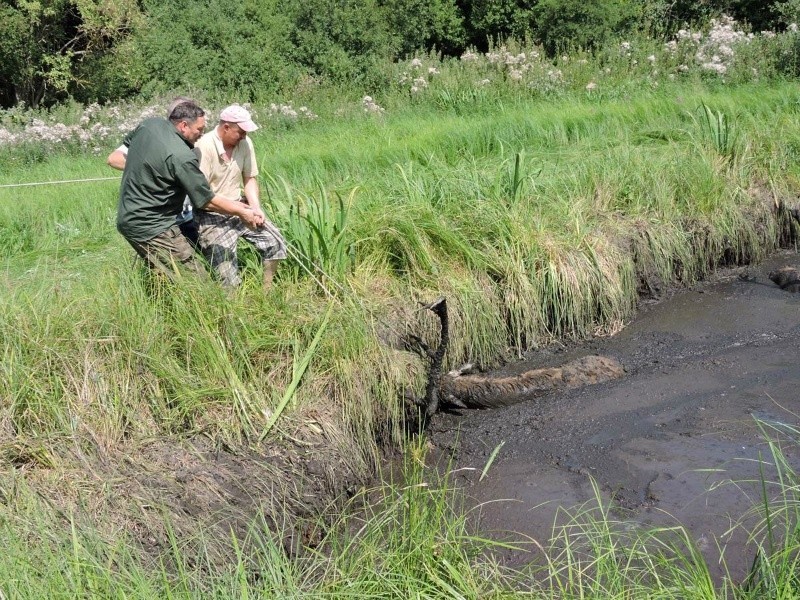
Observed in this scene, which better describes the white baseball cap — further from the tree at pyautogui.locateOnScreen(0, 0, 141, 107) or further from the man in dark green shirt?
the tree at pyautogui.locateOnScreen(0, 0, 141, 107)

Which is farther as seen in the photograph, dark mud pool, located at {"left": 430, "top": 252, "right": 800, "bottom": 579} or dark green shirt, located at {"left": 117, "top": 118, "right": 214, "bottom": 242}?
dark green shirt, located at {"left": 117, "top": 118, "right": 214, "bottom": 242}

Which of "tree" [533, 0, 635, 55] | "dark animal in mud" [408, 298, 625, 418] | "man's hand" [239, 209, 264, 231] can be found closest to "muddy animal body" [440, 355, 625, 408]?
"dark animal in mud" [408, 298, 625, 418]

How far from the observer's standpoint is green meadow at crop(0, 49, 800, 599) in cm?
308

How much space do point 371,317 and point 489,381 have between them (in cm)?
90

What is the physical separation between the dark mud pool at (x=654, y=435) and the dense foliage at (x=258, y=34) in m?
7.75

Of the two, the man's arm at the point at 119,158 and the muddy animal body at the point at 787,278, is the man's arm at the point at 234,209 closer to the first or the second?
the man's arm at the point at 119,158

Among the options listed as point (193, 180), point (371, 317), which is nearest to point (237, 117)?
point (193, 180)

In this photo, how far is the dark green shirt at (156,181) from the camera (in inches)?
177

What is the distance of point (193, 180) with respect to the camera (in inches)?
177

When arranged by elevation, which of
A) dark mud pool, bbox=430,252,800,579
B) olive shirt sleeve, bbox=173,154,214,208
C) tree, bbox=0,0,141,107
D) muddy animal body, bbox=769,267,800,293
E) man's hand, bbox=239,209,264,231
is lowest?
dark mud pool, bbox=430,252,800,579

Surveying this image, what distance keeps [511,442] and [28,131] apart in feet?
26.4

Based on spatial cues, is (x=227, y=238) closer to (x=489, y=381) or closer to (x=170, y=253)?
(x=170, y=253)

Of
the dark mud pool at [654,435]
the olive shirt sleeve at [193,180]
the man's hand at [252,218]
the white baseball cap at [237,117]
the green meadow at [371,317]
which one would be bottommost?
the dark mud pool at [654,435]

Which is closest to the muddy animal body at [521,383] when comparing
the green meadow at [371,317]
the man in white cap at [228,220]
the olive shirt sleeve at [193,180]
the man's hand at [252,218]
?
the green meadow at [371,317]
